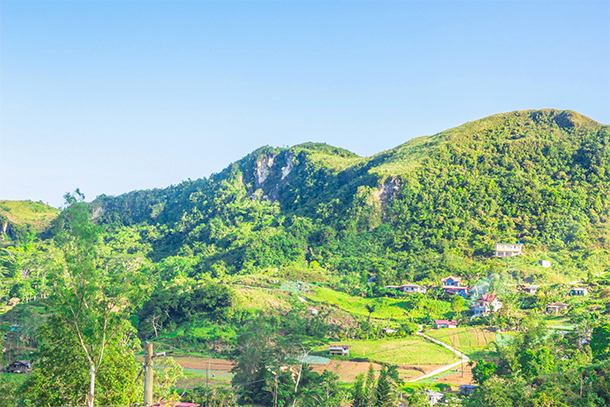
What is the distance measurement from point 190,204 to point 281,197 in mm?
20475

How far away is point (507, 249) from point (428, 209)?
48.7 feet

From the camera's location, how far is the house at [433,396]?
30.9 meters

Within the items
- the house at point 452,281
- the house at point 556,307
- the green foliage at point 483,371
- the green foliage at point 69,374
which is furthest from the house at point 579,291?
the green foliage at point 69,374

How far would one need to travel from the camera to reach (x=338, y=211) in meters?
88.2

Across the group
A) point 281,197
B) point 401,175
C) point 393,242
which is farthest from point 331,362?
point 281,197

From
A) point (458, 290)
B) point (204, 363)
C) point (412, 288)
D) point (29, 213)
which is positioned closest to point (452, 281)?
point (458, 290)

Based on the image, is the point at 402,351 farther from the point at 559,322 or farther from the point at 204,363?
the point at 204,363

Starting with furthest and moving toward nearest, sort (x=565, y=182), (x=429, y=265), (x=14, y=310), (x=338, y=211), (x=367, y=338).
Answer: (x=338, y=211) → (x=565, y=182) → (x=429, y=265) → (x=14, y=310) → (x=367, y=338)

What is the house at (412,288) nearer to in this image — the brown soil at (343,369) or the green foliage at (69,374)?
the brown soil at (343,369)

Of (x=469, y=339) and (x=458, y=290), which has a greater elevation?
(x=458, y=290)

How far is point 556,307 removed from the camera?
50.0 metres

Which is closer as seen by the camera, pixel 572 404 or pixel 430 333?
pixel 572 404

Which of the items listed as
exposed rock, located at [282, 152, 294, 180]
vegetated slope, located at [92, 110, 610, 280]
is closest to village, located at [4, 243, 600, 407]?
vegetated slope, located at [92, 110, 610, 280]

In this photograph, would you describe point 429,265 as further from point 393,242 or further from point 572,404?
point 572,404
